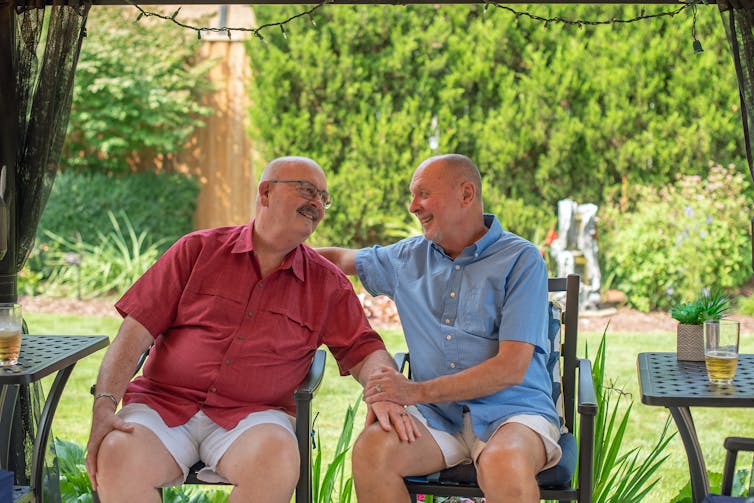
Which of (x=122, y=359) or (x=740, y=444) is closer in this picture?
(x=740, y=444)

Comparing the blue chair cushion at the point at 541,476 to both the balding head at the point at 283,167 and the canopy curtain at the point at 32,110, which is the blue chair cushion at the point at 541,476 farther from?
the canopy curtain at the point at 32,110

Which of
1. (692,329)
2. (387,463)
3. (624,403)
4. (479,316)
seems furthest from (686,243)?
(387,463)

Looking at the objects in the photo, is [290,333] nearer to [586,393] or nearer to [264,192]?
[264,192]

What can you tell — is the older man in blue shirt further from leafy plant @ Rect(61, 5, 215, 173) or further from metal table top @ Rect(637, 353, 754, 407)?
leafy plant @ Rect(61, 5, 215, 173)

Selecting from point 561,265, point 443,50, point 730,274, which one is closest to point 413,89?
point 443,50

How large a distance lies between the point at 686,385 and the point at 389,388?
2.53ft

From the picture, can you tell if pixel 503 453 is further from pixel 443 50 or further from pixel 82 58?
pixel 82 58

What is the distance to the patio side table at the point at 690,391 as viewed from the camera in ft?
7.58

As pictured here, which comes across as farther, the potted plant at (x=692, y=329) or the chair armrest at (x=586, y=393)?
the potted plant at (x=692, y=329)

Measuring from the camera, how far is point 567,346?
2.82 m

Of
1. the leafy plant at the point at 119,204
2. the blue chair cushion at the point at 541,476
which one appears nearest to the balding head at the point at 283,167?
the blue chair cushion at the point at 541,476

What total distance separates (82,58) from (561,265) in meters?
4.34

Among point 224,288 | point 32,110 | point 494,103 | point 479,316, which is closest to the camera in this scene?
point 479,316

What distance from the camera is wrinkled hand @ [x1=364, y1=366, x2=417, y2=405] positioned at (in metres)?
2.53
